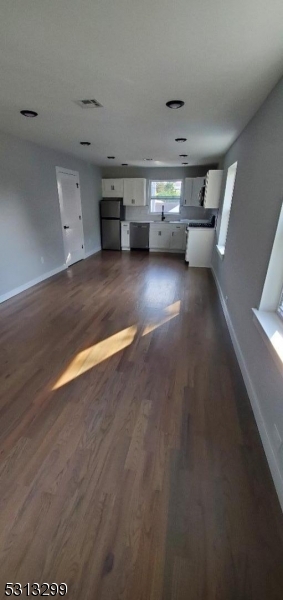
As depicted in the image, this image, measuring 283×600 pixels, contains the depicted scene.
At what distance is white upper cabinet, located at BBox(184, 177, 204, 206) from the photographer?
20.9 feet

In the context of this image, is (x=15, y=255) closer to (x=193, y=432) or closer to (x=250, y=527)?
(x=193, y=432)

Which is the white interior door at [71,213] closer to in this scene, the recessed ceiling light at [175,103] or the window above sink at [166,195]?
the window above sink at [166,195]

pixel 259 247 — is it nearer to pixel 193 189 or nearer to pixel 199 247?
pixel 199 247

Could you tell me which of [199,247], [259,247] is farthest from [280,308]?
[199,247]

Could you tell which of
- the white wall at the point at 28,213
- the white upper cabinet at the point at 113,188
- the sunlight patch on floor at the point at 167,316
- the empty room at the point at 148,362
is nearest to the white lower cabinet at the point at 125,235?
the white upper cabinet at the point at 113,188

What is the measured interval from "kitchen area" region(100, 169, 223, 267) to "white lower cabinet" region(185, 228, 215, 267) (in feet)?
3.58

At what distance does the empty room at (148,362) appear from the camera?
106cm

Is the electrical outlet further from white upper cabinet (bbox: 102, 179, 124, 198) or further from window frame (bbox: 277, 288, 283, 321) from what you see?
white upper cabinet (bbox: 102, 179, 124, 198)

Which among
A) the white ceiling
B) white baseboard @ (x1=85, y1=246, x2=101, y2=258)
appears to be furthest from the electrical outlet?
white baseboard @ (x1=85, y1=246, x2=101, y2=258)

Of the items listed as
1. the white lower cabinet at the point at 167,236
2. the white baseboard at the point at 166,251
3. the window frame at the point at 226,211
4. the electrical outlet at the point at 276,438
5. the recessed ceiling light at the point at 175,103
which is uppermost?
the recessed ceiling light at the point at 175,103

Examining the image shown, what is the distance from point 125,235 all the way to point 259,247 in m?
5.55

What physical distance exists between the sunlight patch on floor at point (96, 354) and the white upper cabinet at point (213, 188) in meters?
3.45

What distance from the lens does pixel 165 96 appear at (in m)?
2.12

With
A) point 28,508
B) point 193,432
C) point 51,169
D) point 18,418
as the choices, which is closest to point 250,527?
point 193,432
